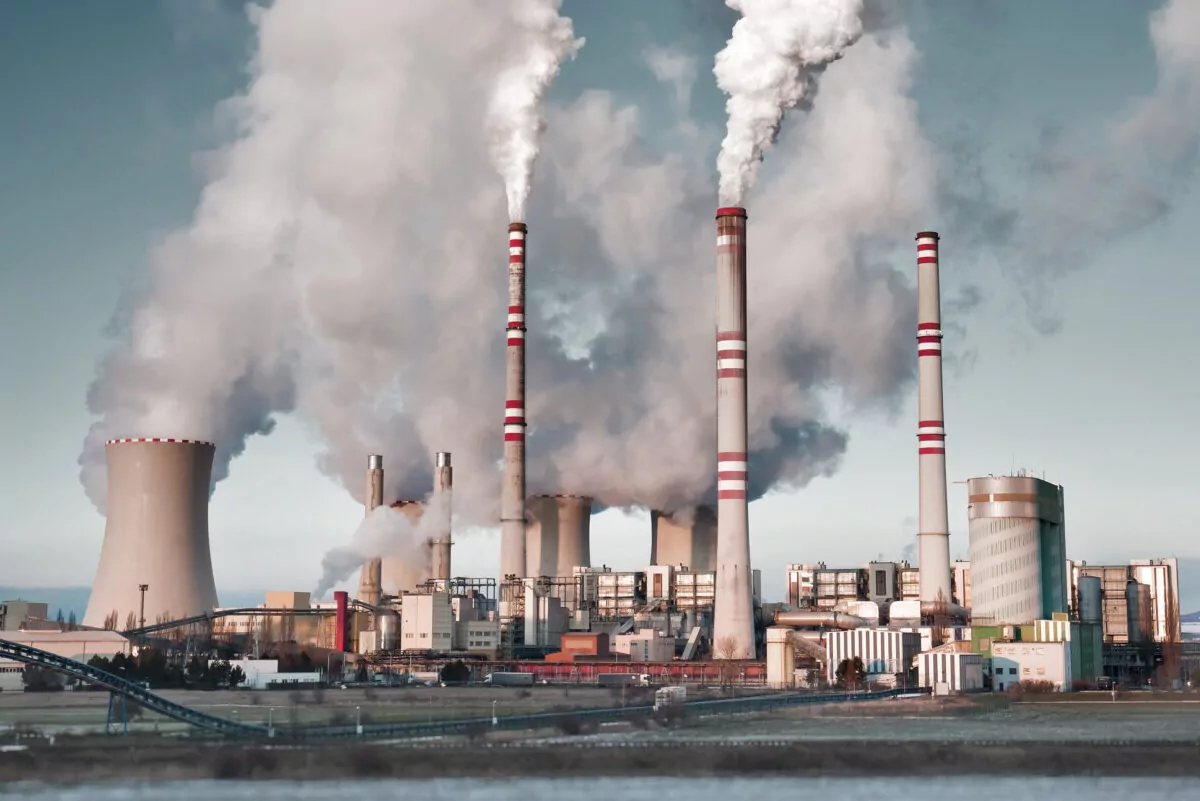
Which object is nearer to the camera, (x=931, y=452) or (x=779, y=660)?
(x=779, y=660)

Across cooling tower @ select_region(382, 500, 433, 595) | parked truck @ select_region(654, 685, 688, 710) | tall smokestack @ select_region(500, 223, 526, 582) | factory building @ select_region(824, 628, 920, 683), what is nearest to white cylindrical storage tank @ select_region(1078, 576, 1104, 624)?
factory building @ select_region(824, 628, 920, 683)

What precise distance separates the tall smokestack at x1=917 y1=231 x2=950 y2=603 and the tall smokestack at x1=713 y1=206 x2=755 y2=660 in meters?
11.7

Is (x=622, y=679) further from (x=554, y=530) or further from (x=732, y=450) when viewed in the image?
(x=554, y=530)

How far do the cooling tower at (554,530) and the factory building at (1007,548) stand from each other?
2099 centimetres

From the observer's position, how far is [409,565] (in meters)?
88.2

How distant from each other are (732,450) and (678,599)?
1709 centimetres

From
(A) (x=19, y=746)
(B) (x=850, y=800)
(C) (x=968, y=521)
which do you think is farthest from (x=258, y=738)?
(C) (x=968, y=521)

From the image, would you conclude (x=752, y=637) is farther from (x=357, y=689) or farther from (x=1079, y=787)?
(x=1079, y=787)

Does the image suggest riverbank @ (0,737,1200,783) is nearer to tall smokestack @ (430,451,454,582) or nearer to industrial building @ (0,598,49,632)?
tall smokestack @ (430,451,454,582)

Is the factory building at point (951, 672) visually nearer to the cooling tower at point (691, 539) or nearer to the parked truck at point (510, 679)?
the parked truck at point (510, 679)

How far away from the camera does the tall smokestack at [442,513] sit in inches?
3258

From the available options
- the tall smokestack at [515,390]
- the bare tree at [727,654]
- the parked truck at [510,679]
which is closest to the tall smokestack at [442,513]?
the tall smokestack at [515,390]

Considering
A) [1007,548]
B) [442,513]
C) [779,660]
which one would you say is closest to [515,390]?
[442,513]

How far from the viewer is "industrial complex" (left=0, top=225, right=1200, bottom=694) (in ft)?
208
